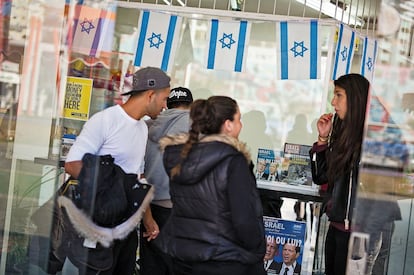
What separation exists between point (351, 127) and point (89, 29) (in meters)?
1.53

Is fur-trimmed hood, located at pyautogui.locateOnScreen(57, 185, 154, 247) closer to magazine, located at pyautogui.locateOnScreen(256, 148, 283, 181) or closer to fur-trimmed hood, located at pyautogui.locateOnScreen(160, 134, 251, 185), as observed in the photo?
fur-trimmed hood, located at pyautogui.locateOnScreen(160, 134, 251, 185)

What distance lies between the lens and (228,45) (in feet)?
20.2

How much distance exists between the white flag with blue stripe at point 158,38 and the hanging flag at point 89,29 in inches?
93.5

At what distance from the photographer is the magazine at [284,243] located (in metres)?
5.82

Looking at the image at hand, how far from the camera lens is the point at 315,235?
654 centimetres

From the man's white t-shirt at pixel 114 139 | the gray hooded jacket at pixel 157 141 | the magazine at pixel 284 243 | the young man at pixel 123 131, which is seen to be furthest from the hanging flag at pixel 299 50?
the man's white t-shirt at pixel 114 139

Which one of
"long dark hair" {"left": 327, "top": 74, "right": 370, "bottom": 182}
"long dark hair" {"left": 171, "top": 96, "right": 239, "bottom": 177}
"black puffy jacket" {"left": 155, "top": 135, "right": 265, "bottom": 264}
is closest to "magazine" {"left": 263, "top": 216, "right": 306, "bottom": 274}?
"long dark hair" {"left": 327, "top": 74, "right": 370, "bottom": 182}

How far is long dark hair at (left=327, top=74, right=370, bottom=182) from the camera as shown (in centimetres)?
411

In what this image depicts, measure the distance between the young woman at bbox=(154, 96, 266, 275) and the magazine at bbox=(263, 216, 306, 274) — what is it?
2363mm

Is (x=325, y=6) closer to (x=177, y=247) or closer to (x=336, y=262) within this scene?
(x=336, y=262)

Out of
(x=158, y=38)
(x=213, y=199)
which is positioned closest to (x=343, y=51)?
(x=158, y=38)

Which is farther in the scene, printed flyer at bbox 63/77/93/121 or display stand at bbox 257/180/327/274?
display stand at bbox 257/180/327/274

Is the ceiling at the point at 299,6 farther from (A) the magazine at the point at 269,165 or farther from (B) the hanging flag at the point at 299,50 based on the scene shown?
(A) the magazine at the point at 269,165

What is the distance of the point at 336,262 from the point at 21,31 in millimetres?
2194
